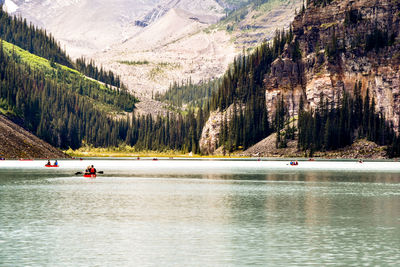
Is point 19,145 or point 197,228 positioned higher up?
point 19,145

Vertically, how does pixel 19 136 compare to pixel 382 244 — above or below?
above

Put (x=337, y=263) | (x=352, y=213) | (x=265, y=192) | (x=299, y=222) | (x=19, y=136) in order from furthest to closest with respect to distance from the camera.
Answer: (x=19, y=136) → (x=265, y=192) → (x=352, y=213) → (x=299, y=222) → (x=337, y=263)

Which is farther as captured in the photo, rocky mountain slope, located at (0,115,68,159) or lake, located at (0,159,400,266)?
rocky mountain slope, located at (0,115,68,159)

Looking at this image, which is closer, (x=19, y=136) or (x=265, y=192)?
(x=265, y=192)

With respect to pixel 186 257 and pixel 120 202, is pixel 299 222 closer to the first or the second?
pixel 186 257

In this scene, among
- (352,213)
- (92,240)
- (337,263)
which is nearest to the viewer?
(337,263)

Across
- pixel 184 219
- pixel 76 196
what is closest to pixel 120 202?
pixel 76 196

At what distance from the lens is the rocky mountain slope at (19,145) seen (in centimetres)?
16477

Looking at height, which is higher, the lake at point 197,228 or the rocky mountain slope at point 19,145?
the rocky mountain slope at point 19,145

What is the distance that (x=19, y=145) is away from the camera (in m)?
171

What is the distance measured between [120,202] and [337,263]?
35.3 metres

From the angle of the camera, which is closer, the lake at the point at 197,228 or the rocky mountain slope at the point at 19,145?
the lake at the point at 197,228

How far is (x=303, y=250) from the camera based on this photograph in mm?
35156

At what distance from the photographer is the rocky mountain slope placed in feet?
541
